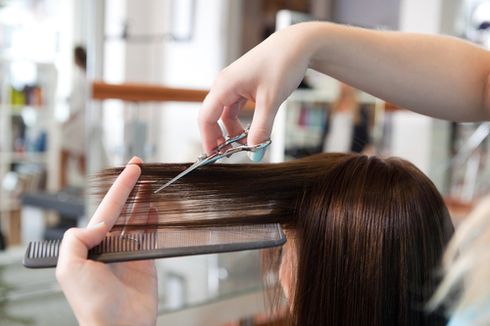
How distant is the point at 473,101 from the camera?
2.55ft

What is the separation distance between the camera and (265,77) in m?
0.66

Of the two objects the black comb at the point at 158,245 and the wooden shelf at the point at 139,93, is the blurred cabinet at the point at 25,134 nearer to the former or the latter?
the wooden shelf at the point at 139,93

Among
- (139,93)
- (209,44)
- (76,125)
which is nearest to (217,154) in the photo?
(139,93)

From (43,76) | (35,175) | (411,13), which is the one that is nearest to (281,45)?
(43,76)

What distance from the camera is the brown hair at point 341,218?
745 mm

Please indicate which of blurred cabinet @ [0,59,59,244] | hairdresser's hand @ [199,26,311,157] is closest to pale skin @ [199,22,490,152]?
hairdresser's hand @ [199,26,311,157]

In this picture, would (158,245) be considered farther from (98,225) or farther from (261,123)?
(261,123)

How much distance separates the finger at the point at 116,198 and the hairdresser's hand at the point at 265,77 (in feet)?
0.38

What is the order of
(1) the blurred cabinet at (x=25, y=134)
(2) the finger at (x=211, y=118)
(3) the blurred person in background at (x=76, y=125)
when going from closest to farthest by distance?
(2) the finger at (x=211, y=118), (3) the blurred person in background at (x=76, y=125), (1) the blurred cabinet at (x=25, y=134)

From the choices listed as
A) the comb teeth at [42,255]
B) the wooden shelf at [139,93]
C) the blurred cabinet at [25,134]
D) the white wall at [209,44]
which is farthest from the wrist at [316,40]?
the white wall at [209,44]

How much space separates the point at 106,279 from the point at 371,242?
33 centimetres

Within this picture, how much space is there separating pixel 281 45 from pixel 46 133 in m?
3.04

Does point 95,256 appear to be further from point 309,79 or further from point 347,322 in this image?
point 309,79

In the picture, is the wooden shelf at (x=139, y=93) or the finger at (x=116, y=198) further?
the wooden shelf at (x=139, y=93)
